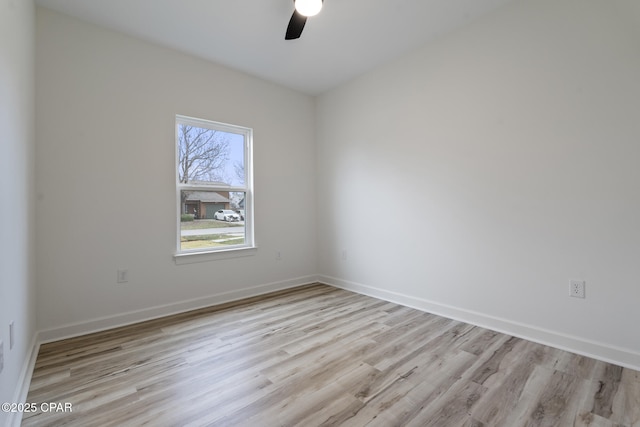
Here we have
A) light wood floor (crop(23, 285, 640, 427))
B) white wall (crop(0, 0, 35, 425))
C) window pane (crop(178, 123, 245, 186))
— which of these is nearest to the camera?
white wall (crop(0, 0, 35, 425))

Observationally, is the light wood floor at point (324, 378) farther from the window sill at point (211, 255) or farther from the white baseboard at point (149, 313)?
the window sill at point (211, 255)

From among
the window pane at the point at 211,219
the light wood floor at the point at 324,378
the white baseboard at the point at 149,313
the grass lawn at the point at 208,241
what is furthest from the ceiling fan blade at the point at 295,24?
the white baseboard at the point at 149,313

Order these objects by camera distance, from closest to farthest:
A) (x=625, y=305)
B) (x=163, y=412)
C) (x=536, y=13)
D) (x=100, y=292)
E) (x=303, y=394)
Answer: (x=163, y=412) → (x=303, y=394) → (x=625, y=305) → (x=536, y=13) → (x=100, y=292)

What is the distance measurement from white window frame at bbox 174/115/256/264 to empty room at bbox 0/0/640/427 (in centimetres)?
3

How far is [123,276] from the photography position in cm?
276

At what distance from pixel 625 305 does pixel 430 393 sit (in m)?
1.54

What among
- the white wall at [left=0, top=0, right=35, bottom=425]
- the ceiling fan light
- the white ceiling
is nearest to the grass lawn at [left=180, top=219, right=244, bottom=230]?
the white wall at [left=0, top=0, right=35, bottom=425]

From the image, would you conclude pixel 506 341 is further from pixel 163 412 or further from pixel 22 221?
pixel 22 221

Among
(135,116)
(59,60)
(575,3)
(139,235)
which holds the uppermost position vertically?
(575,3)

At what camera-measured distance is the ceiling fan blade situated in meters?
2.15

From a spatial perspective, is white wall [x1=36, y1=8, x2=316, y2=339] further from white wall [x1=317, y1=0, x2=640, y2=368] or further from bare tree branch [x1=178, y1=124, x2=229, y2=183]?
white wall [x1=317, y1=0, x2=640, y2=368]

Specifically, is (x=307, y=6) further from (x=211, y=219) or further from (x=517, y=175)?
(x=211, y=219)

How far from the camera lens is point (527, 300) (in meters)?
2.43

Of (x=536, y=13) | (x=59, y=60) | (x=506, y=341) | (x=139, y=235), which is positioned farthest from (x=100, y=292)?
(x=536, y=13)
